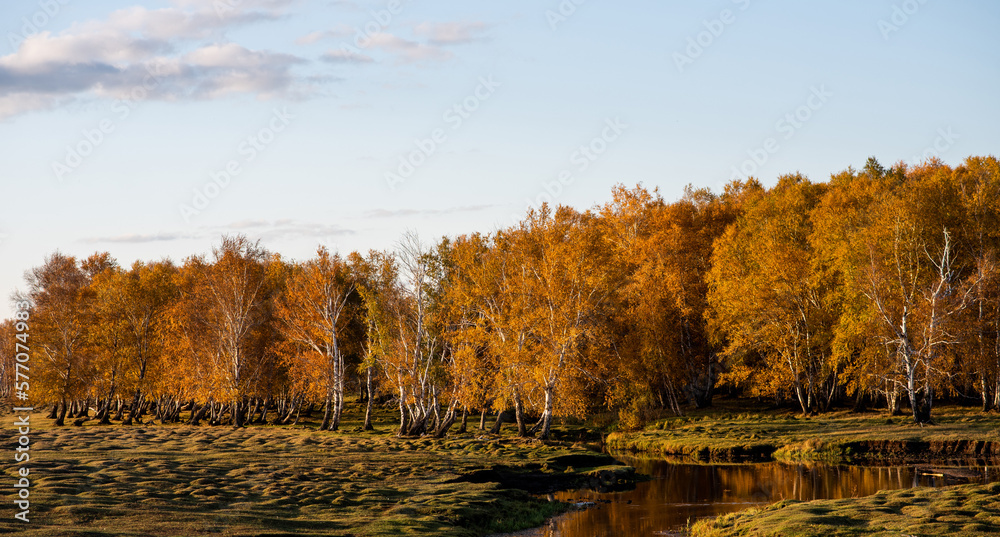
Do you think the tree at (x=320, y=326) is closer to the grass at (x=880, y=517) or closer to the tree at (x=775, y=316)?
the tree at (x=775, y=316)

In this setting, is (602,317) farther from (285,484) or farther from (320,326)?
(285,484)

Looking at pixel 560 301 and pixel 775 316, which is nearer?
pixel 560 301

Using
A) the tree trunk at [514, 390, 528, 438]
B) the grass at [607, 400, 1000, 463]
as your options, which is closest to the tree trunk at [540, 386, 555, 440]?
the tree trunk at [514, 390, 528, 438]

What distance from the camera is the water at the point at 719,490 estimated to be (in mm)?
29688

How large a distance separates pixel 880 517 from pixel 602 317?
1234 inches

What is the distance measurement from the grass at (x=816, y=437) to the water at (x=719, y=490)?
368 cm

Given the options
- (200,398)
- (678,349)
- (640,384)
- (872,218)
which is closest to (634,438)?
(640,384)

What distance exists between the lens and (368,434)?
58.4 meters

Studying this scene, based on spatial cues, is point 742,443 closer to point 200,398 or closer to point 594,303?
point 594,303

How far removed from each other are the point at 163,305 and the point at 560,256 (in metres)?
48.5

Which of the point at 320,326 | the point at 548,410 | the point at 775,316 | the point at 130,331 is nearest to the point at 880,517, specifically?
the point at 548,410

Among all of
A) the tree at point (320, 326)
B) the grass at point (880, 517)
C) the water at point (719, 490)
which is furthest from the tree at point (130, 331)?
the grass at point (880, 517)

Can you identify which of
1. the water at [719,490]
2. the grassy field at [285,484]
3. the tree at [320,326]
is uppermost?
the tree at [320,326]

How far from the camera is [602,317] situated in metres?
55.2
